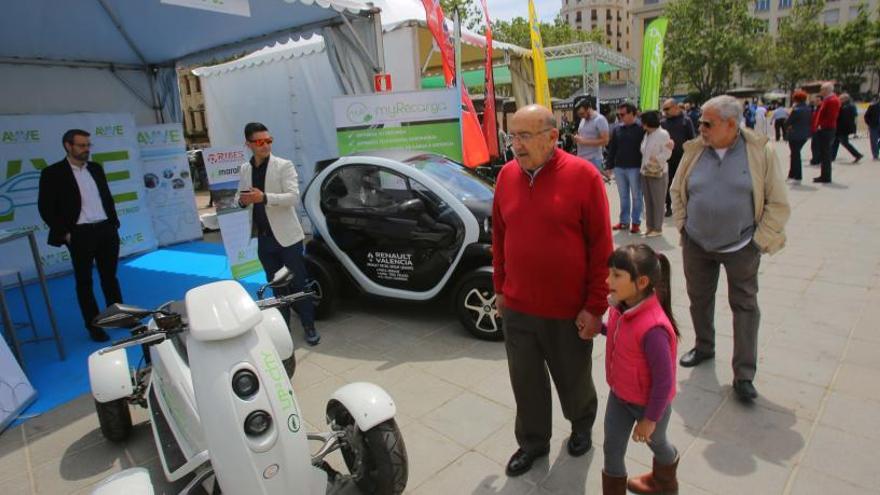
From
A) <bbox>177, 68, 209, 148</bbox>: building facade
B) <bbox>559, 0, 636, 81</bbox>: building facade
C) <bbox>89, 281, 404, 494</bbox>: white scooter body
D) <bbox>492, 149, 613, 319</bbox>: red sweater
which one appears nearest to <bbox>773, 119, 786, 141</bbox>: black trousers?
<bbox>492, 149, 613, 319</bbox>: red sweater

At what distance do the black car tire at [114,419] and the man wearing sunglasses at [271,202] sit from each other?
1.45 meters

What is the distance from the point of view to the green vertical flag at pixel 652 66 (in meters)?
13.5

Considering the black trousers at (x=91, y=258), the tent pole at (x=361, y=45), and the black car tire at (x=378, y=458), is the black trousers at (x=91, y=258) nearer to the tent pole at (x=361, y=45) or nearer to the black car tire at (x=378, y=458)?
the tent pole at (x=361, y=45)

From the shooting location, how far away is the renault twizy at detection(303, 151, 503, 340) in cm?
429

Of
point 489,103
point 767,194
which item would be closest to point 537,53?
point 489,103

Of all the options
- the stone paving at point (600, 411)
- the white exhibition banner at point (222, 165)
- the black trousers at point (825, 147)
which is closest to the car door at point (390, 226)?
the stone paving at point (600, 411)

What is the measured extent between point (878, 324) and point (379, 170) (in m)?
4.26

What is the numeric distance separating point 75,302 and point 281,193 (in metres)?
3.91

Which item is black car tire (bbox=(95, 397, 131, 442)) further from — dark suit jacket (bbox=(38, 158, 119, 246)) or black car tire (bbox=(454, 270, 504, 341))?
black car tire (bbox=(454, 270, 504, 341))

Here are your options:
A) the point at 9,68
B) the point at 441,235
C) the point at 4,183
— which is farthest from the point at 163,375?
the point at 9,68

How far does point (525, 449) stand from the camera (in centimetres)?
268

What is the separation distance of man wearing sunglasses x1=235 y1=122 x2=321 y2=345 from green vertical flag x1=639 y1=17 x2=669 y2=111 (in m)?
11.5

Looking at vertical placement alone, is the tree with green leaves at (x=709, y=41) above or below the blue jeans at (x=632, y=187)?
above

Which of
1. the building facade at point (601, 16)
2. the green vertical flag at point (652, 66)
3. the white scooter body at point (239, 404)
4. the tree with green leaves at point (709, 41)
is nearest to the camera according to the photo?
the white scooter body at point (239, 404)
